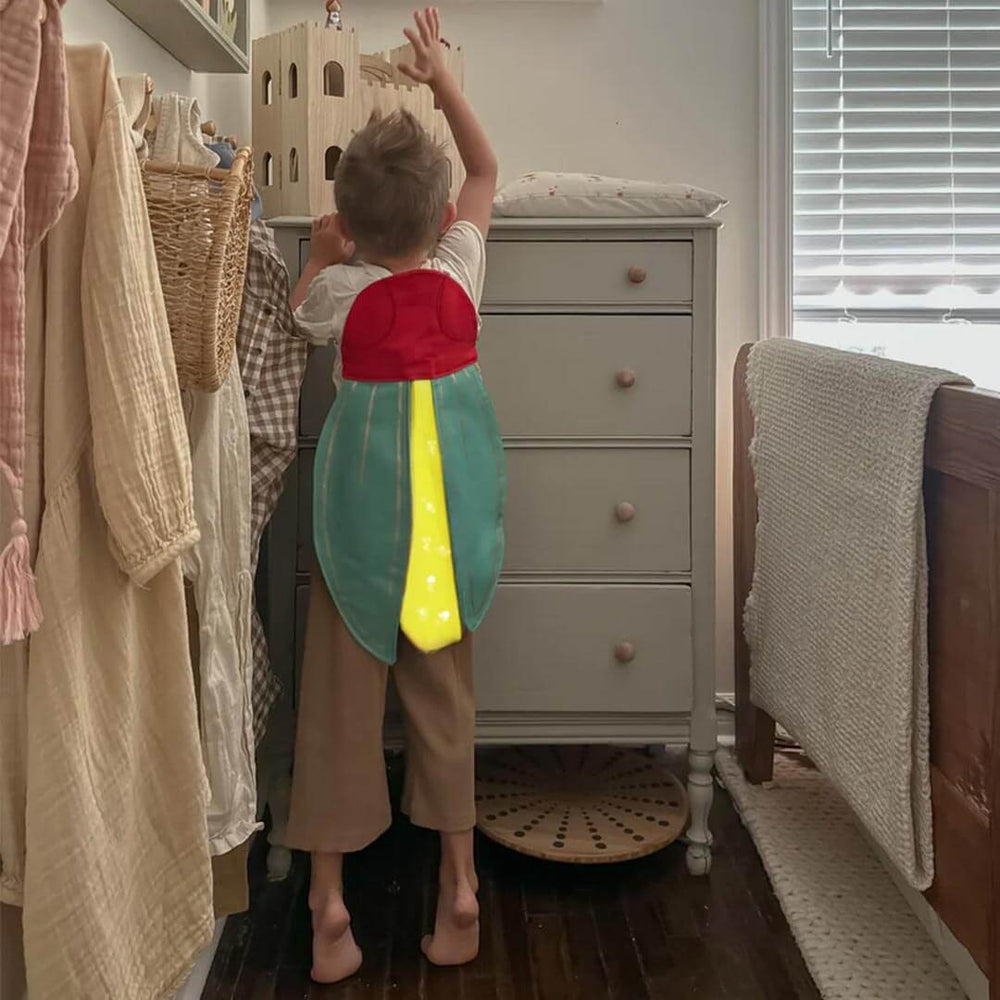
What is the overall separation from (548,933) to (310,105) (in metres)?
1.42

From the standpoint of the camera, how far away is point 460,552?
5.25 ft

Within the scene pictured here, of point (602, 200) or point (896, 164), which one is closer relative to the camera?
point (602, 200)

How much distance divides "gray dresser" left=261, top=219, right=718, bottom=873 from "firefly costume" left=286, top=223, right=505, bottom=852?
18 centimetres

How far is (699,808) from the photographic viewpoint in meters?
1.87

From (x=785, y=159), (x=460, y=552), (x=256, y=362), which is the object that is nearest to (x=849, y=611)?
(x=460, y=552)

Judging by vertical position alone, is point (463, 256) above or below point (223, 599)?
above

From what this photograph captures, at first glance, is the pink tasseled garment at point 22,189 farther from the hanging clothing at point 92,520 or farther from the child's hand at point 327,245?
the child's hand at point 327,245

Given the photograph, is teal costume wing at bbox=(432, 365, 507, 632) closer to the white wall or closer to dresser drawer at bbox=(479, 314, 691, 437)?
dresser drawer at bbox=(479, 314, 691, 437)

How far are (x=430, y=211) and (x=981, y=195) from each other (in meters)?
1.45

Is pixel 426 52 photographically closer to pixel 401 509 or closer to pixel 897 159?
pixel 401 509

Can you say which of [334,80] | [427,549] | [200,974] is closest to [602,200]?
[334,80]

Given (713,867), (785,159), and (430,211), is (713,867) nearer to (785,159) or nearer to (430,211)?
(430,211)

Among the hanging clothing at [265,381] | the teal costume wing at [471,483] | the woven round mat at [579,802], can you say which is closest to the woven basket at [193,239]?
the hanging clothing at [265,381]

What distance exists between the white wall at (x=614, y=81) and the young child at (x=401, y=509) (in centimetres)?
74
